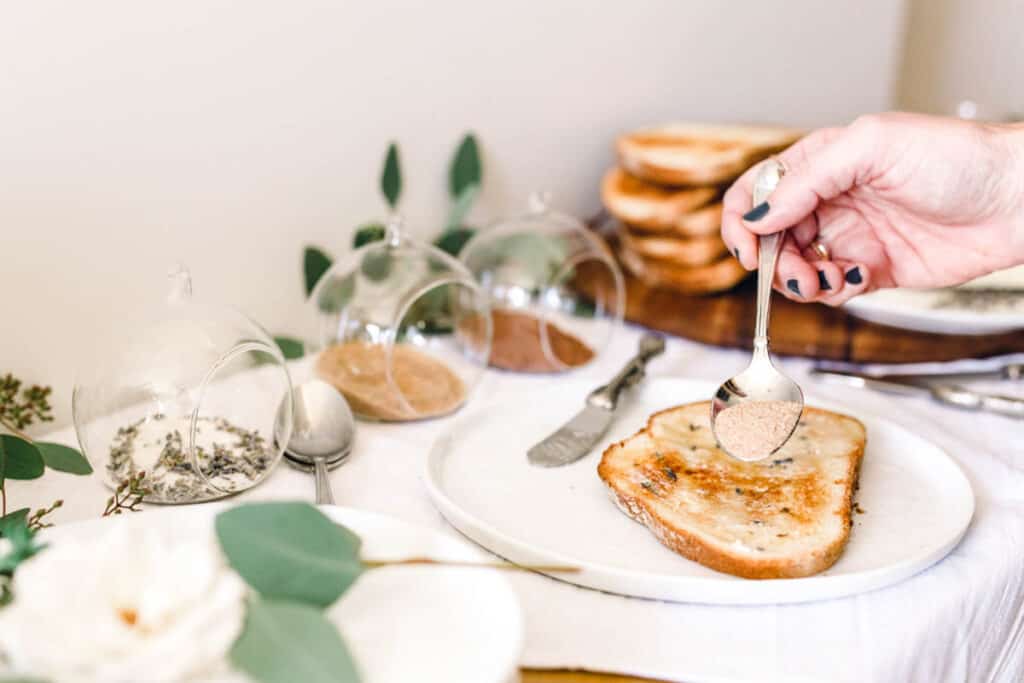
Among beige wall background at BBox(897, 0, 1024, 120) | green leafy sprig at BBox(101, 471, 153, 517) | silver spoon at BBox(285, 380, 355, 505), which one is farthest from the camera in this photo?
Answer: beige wall background at BBox(897, 0, 1024, 120)

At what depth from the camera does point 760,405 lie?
0.89 m

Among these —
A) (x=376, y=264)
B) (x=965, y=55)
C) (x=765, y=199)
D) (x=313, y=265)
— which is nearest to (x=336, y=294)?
(x=376, y=264)

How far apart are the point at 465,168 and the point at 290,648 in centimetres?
105

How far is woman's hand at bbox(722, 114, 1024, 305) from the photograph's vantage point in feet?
3.17

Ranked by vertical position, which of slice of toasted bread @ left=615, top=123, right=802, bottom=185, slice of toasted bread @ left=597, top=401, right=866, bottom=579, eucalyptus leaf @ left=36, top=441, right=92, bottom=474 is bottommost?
slice of toasted bread @ left=597, top=401, right=866, bottom=579

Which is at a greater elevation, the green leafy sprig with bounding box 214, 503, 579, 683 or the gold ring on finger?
the green leafy sprig with bounding box 214, 503, 579, 683

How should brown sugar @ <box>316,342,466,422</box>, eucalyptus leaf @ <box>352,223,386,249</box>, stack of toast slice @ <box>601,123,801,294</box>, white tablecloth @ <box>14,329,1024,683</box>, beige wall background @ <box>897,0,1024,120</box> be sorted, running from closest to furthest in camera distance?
1. white tablecloth @ <box>14,329,1024,683</box>
2. brown sugar @ <box>316,342,466,422</box>
3. eucalyptus leaf @ <box>352,223,386,249</box>
4. stack of toast slice @ <box>601,123,801,294</box>
5. beige wall background @ <box>897,0,1024,120</box>

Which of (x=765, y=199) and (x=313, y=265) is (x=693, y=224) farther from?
(x=313, y=265)

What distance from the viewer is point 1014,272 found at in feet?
4.43

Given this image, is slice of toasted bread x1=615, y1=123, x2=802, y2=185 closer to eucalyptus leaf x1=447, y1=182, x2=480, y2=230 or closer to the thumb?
eucalyptus leaf x1=447, y1=182, x2=480, y2=230

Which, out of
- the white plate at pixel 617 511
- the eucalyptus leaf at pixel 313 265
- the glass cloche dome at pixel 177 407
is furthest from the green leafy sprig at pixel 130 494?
the eucalyptus leaf at pixel 313 265

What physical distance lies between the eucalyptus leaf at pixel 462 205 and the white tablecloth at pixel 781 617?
1.74ft

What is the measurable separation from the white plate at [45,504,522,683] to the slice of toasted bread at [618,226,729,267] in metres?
0.89

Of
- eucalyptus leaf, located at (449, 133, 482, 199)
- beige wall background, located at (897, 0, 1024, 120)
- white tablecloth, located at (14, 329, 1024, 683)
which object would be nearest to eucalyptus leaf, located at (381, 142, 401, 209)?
eucalyptus leaf, located at (449, 133, 482, 199)
